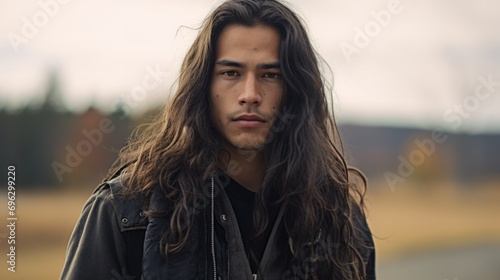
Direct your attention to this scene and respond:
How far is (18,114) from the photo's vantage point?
345 inches

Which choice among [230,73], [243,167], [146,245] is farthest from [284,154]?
[146,245]

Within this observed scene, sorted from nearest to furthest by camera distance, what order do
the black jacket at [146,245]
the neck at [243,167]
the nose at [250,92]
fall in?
1. the black jacket at [146,245]
2. the nose at [250,92]
3. the neck at [243,167]

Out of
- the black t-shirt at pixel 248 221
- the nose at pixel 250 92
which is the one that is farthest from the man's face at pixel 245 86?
the black t-shirt at pixel 248 221

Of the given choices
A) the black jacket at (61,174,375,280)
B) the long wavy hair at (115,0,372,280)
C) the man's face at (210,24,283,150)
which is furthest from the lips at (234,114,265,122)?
the black jacket at (61,174,375,280)

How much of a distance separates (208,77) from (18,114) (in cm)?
671

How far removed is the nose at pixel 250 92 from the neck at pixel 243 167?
231 mm

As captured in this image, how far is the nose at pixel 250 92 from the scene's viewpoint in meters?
2.54

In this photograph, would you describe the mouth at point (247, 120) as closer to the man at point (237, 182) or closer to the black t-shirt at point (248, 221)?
the man at point (237, 182)

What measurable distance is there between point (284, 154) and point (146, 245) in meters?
0.76

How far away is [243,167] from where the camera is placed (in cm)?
270

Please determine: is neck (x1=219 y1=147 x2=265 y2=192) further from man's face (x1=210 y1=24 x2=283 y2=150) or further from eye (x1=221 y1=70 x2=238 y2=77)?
eye (x1=221 y1=70 x2=238 y2=77)

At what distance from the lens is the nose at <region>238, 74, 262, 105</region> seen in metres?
2.54

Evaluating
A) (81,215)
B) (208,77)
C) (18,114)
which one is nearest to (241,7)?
(208,77)

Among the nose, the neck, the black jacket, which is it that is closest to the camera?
the black jacket
